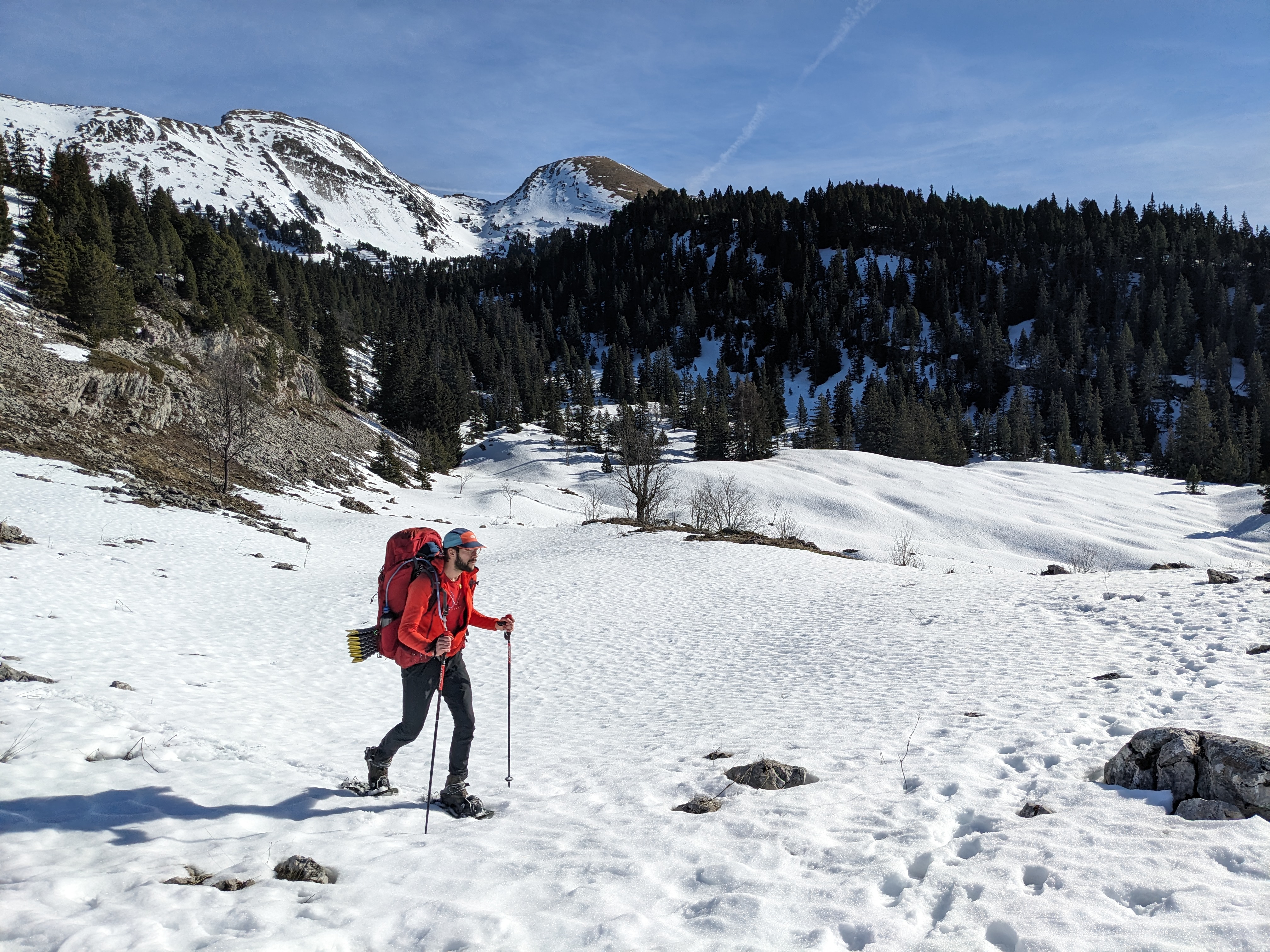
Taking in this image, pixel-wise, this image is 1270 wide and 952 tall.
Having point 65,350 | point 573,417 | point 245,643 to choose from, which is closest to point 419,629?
point 245,643

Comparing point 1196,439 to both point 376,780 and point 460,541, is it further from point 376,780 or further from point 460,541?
point 376,780

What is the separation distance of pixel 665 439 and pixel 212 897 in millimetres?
35395

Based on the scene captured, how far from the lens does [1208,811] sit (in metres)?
4.41

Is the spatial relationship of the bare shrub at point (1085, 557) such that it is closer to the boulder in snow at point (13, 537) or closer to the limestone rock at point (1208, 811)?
the limestone rock at point (1208, 811)

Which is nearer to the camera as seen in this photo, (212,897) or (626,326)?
(212,897)

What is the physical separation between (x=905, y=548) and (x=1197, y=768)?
94.6ft

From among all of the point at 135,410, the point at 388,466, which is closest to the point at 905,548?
the point at 135,410

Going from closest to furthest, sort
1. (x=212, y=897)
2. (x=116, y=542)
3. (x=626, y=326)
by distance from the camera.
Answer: (x=212, y=897)
(x=116, y=542)
(x=626, y=326)

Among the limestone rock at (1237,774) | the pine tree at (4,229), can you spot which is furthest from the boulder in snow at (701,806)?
the pine tree at (4,229)

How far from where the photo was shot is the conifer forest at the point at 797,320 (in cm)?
6234

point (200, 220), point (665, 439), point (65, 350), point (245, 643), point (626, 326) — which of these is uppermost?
point (626, 326)

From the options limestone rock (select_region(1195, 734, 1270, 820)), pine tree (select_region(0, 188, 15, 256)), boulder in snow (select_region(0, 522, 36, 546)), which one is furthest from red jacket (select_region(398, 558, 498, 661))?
pine tree (select_region(0, 188, 15, 256))

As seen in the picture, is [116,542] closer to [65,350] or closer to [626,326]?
[65,350]

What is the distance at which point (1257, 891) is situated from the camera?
3.51m
